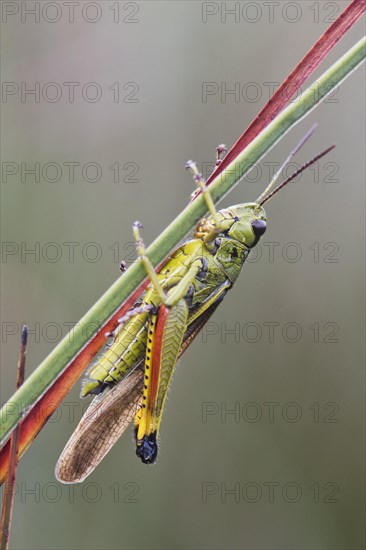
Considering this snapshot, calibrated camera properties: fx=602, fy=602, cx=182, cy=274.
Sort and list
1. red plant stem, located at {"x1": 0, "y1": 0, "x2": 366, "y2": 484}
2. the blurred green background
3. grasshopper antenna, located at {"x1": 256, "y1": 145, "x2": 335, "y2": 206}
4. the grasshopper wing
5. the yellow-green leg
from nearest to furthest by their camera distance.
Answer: red plant stem, located at {"x1": 0, "y1": 0, "x2": 366, "y2": 484}, grasshopper antenna, located at {"x1": 256, "y1": 145, "x2": 335, "y2": 206}, the grasshopper wing, the yellow-green leg, the blurred green background

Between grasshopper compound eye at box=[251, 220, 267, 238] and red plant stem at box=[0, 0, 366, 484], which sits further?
grasshopper compound eye at box=[251, 220, 267, 238]

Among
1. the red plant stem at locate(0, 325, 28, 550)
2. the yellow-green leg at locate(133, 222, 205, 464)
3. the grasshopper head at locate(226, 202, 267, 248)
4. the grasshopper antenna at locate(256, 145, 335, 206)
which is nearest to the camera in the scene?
the red plant stem at locate(0, 325, 28, 550)

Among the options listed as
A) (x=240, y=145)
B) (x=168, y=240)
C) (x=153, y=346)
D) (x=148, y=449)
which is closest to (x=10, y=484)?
(x=168, y=240)

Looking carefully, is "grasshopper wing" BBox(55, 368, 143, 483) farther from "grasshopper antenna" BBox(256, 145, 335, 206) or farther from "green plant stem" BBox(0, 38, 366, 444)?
"green plant stem" BBox(0, 38, 366, 444)

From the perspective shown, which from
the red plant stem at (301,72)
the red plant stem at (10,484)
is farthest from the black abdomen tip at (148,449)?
the red plant stem at (301,72)

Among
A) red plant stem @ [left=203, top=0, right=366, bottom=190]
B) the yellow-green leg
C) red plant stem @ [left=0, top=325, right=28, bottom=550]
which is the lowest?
red plant stem @ [left=0, top=325, right=28, bottom=550]

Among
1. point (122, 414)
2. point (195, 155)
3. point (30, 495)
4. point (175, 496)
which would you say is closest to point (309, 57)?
point (122, 414)

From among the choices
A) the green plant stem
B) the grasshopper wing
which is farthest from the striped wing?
the green plant stem

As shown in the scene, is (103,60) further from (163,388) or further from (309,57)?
(309,57)

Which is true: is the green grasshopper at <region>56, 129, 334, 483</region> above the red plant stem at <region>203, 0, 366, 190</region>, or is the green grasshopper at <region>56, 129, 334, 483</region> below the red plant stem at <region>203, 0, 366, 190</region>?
below

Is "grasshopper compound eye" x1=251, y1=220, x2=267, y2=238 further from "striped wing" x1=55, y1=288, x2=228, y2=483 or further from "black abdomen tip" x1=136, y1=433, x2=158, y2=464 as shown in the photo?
"black abdomen tip" x1=136, y1=433, x2=158, y2=464
